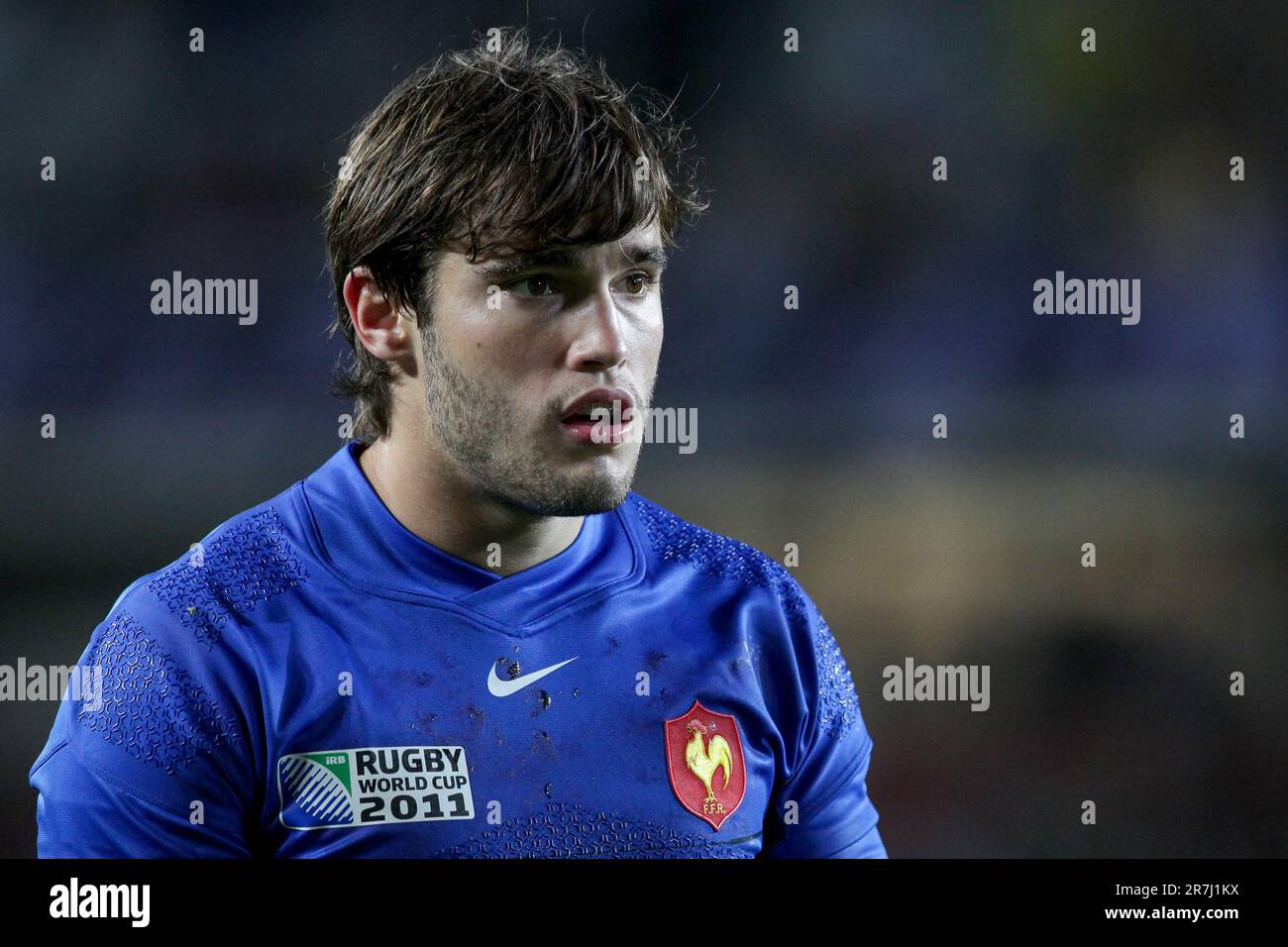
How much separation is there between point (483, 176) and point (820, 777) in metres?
1.25

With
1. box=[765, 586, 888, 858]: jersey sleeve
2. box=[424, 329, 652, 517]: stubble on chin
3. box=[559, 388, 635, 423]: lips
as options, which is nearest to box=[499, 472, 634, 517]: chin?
box=[424, 329, 652, 517]: stubble on chin

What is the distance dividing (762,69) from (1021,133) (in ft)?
4.13

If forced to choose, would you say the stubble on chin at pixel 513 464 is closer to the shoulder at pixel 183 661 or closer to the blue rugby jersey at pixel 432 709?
the blue rugby jersey at pixel 432 709

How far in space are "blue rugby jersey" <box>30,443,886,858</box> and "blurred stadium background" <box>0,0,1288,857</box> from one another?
3.31 meters

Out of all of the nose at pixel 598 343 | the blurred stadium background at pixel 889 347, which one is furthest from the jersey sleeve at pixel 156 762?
the blurred stadium background at pixel 889 347

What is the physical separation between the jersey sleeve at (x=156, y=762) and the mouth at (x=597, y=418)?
674 mm

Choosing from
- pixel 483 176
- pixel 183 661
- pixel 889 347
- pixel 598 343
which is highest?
pixel 889 347

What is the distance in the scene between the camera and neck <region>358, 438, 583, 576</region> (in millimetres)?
2322

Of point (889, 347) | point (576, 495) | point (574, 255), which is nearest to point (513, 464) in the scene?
point (576, 495)

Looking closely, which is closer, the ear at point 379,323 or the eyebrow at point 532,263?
the eyebrow at point 532,263

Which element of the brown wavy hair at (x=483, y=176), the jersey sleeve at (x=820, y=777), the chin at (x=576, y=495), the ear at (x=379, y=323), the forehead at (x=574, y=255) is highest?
the brown wavy hair at (x=483, y=176)

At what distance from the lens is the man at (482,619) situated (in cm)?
213

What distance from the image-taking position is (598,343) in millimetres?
2232

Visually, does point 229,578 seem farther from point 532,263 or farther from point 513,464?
point 532,263
